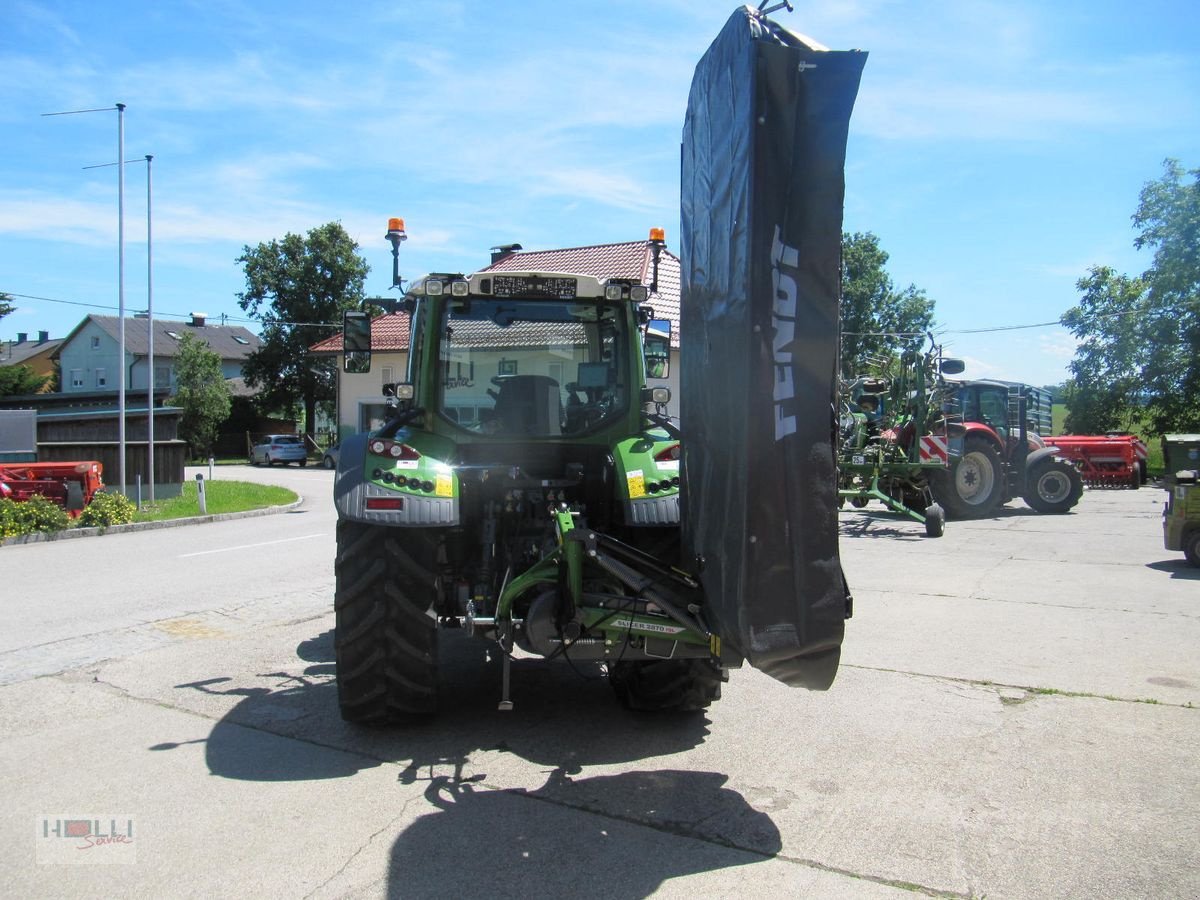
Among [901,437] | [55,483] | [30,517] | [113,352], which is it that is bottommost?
[30,517]

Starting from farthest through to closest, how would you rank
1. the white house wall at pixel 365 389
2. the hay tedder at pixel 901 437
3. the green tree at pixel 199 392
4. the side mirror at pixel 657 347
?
the green tree at pixel 199 392 → the white house wall at pixel 365 389 → the hay tedder at pixel 901 437 → the side mirror at pixel 657 347

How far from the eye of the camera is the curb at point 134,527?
14.6 metres

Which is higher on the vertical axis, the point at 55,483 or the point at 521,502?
the point at 521,502

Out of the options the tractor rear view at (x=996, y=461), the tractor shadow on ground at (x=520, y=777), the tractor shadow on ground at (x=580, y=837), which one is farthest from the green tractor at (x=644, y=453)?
the tractor rear view at (x=996, y=461)

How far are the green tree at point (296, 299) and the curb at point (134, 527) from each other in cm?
3315

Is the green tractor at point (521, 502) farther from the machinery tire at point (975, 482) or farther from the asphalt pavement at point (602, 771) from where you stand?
the machinery tire at point (975, 482)

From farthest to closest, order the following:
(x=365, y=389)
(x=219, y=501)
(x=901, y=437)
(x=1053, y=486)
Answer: (x=365, y=389), (x=219, y=501), (x=1053, y=486), (x=901, y=437)

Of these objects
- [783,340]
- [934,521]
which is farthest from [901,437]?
[783,340]

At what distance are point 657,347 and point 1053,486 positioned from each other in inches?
547

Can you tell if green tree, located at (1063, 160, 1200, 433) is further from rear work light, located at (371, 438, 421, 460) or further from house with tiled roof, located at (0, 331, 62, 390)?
house with tiled roof, located at (0, 331, 62, 390)

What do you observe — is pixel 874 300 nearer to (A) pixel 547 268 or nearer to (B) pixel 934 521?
(A) pixel 547 268

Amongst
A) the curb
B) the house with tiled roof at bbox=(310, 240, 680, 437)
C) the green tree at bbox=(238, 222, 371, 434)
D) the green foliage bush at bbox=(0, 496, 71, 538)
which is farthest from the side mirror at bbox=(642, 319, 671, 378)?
the green tree at bbox=(238, 222, 371, 434)

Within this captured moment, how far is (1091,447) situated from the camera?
24422mm

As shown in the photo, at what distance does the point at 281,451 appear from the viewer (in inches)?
1687
